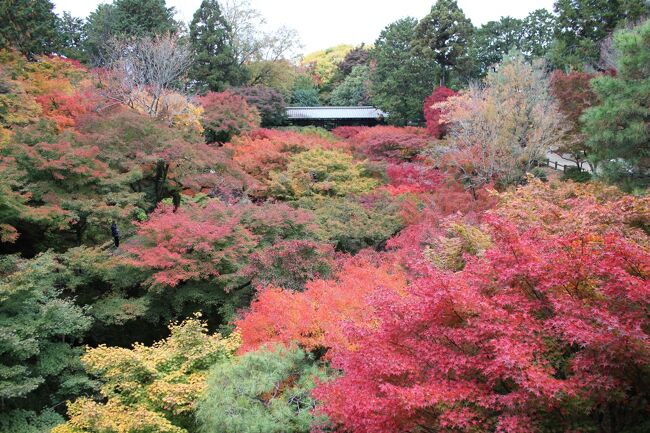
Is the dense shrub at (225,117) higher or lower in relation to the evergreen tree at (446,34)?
lower

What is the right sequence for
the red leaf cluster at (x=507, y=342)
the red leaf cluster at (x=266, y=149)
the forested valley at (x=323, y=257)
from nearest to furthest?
the red leaf cluster at (x=507, y=342) < the forested valley at (x=323, y=257) < the red leaf cluster at (x=266, y=149)

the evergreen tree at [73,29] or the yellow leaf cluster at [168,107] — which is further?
the evergreen tree at [73,29]

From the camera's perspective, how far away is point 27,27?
26578mm

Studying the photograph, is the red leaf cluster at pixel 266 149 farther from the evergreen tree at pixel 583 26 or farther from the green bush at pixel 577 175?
the evergreen tree at pixel 583 26

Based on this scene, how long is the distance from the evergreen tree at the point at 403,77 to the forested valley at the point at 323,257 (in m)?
3.26

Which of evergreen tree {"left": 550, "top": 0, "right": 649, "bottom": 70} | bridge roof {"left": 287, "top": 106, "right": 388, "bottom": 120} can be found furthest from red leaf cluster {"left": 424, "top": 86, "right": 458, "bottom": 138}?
bridge roof {"left": 287, "top": 106, "right": 388, "bottom": 120}

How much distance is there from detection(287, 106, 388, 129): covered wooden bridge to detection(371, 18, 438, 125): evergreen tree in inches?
150

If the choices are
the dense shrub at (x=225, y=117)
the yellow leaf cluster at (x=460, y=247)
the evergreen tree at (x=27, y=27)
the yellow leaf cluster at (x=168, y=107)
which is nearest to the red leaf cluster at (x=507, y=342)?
the yellow leaf cluster at (x=460, y=247)

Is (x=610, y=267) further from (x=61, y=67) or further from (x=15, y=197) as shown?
(x=61, y=67)

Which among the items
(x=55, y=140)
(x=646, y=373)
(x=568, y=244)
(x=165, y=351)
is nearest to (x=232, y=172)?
(x=55, y=140)

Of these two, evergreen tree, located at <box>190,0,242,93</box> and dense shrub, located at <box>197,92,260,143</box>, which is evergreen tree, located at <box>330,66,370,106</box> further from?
dense shrub, located at <box>197,92,260,143</box>

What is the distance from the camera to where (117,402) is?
30.8ft

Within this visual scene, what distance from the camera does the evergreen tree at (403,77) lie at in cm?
3353

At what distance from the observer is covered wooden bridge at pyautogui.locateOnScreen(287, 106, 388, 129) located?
39.2 m
